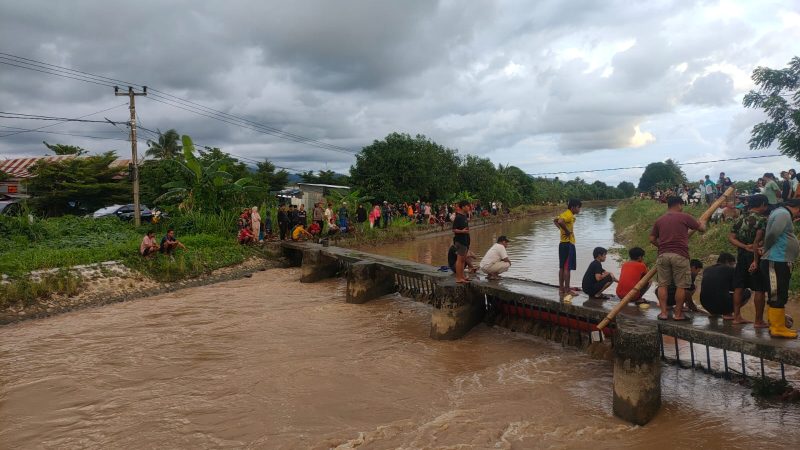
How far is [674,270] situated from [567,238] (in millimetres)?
1706

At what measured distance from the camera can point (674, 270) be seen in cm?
561

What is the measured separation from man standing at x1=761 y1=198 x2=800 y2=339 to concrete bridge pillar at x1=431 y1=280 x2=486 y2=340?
15.0 feet

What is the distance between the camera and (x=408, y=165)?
32.1 meters

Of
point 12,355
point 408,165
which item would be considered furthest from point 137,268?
point 408,165

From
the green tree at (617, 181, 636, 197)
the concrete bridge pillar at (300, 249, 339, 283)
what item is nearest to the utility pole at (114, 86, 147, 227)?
Result: the concrete bridge pillar at (300, 249, 339, 283)

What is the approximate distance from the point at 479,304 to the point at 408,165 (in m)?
23.5

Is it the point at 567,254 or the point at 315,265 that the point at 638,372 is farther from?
the point at 315,265

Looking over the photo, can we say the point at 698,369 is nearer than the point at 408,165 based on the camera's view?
Yes

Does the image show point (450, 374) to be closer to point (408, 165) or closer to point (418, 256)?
point (418, 256)

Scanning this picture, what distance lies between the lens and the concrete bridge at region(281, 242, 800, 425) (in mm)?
5254

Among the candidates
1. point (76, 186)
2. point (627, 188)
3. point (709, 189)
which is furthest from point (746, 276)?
point (627, 188)

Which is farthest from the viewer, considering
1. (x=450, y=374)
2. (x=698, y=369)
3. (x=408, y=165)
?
(x=408, y=165)

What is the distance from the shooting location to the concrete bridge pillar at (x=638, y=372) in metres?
5.27

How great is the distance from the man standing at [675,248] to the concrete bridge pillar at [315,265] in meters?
10.4
